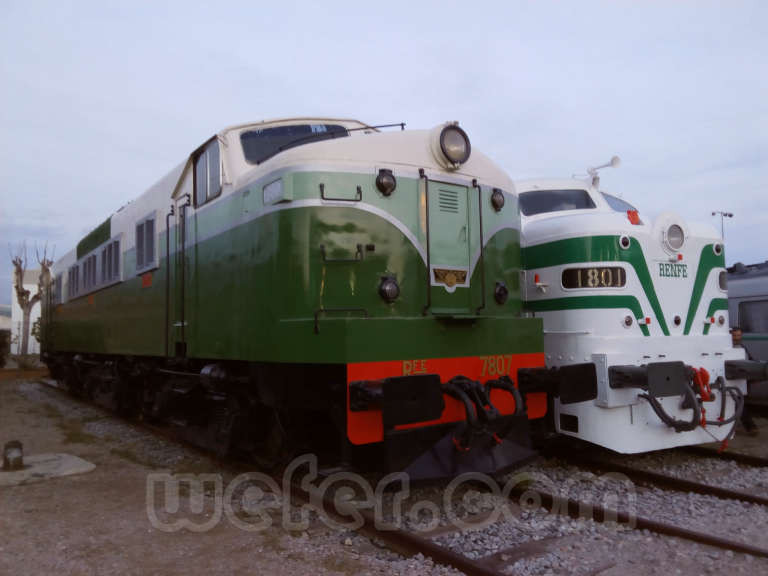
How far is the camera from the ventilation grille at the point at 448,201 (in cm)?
508

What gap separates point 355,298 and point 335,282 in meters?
0.19

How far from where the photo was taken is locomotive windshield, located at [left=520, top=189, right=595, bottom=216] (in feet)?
24.6

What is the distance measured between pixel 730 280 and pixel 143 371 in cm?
921

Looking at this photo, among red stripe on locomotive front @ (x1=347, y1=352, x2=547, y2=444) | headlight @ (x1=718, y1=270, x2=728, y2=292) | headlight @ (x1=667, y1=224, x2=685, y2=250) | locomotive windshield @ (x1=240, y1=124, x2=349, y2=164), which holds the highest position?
locomotive windshield @ (x1=240, y1=124, x2=349, y2=164)

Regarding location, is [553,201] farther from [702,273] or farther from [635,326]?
[635,326]

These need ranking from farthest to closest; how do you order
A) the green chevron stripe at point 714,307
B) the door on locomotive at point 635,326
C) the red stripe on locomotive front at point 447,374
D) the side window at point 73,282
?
the side window at point 73,282 < the green chevron stripe at point 714,307 < the door on locomotive at point 635,326 < the red stripe on locomotive front at point 447,374

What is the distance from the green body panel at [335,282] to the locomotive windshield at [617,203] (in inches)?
106

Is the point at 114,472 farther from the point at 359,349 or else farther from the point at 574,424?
the point at 574,424

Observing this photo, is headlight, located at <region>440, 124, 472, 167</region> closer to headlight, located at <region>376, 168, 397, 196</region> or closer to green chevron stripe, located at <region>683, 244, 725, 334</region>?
headlight, located at <region>376, 168, 397, 196</region>

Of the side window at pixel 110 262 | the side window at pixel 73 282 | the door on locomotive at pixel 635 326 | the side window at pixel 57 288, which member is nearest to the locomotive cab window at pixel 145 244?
the side window at pixel 110 262

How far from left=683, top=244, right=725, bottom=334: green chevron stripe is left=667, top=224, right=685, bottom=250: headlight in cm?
38

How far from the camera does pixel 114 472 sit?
249 inches

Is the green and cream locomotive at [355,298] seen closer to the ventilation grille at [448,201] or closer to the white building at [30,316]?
the ventilation grille at [448,201]

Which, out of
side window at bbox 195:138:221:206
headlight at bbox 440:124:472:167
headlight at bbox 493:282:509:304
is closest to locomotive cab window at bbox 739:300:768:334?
headlight at bbox 493:282:509:304
